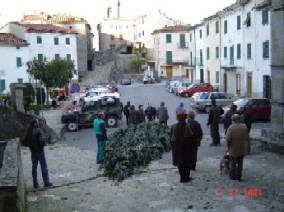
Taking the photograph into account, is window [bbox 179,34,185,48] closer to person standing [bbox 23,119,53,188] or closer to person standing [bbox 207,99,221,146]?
person standing [bbox 207,99,221,146]

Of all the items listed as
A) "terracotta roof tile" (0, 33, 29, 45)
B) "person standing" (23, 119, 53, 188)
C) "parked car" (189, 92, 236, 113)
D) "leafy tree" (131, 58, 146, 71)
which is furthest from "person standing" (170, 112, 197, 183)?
"leafy tree" (131, 58, 146, 71)

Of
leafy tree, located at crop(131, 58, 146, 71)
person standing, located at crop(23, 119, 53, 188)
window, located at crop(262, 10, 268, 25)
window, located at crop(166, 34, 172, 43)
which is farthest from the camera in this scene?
leafy tree, located at crop(131, 58, 146, 71)

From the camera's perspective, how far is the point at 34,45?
56.7 m

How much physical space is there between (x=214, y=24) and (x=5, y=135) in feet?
100

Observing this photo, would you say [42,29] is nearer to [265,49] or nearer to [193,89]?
[193,89]

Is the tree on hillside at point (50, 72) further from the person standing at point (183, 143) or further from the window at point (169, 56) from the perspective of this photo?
the window at point (169, 56)

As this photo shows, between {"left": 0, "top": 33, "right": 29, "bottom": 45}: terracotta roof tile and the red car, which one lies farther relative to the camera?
{"left": 0, "top": 33, "right": 29, "bottom": 45}: terracotta roof tile

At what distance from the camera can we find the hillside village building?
49.1 m

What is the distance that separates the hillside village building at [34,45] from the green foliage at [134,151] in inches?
1400

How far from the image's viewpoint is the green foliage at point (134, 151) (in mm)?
11219

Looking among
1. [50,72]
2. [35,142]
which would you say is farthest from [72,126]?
[50,72]

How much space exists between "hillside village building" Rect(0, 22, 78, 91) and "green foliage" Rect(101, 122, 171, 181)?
117ft

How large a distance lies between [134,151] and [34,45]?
47.5 metres
